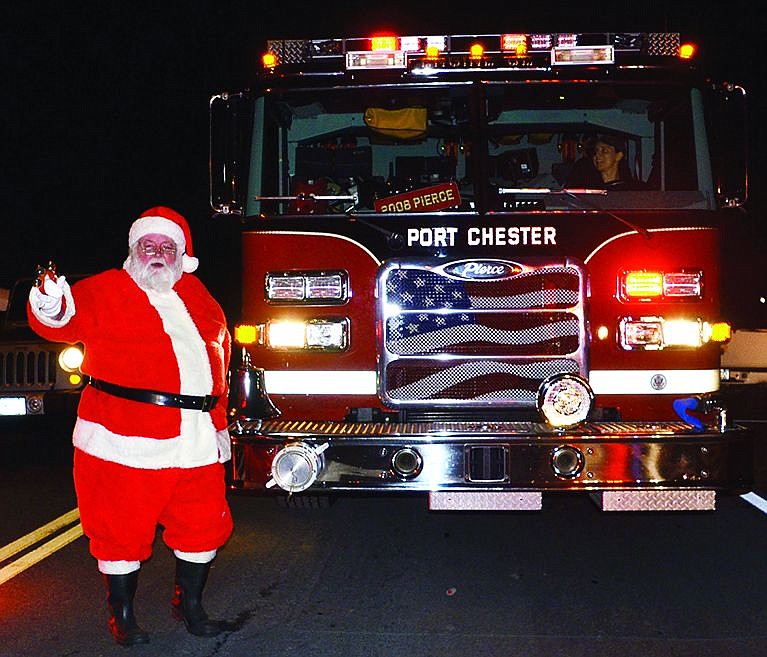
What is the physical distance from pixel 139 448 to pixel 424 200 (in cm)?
222

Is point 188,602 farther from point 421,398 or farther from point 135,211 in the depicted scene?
point 135,211

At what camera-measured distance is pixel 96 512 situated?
14.4 ft

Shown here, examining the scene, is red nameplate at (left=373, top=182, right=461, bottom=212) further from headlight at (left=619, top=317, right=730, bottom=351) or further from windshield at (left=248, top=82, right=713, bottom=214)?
headlight at (left=619, top=317, right=730, bottom=351)

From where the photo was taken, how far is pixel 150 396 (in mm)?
4422

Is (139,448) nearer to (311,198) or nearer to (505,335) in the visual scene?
(311,198)

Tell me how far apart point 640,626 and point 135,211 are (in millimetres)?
38832

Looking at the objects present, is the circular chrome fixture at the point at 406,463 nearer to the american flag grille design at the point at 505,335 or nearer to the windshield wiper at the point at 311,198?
the american flag grille design at the point at 505,335

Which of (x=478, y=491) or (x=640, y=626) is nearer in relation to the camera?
(x=640, y=626)

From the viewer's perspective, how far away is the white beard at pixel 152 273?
459cm

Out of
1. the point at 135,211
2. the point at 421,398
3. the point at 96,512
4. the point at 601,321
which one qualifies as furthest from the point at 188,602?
the point at 135,211

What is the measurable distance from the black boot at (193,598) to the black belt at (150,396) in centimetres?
69

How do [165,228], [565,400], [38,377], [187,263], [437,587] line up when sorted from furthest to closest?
[38,377] → [437,587] → [565,400] → [187,263] → [165,228]

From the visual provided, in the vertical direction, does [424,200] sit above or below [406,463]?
above

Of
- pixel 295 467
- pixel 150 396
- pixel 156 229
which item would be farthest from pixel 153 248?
pixel 295 467
